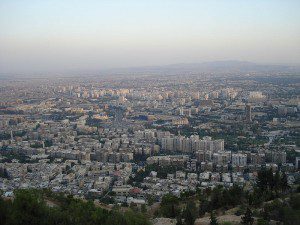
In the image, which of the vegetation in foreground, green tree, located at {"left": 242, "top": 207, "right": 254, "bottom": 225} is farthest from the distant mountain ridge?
the vegetation in foreground

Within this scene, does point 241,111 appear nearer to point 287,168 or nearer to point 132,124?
point 132,124

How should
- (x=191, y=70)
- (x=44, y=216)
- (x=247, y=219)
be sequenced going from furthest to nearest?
(x=191, y=70)
(x=247, y=219)
(x=44, y=216)

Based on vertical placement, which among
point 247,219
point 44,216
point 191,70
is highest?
point 191,70

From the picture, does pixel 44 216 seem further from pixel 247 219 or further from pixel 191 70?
pixel 191 70

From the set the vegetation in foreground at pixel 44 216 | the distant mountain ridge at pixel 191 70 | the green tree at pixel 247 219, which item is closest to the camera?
the vegetation in foreground at pixel 44 216

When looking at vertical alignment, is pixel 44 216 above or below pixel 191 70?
below

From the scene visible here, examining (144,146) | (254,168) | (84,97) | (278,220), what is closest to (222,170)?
A: (254,168)

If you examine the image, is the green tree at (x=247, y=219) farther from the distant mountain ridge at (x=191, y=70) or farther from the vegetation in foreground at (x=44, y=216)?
the distant mountain ridge at (x=191, y=70)

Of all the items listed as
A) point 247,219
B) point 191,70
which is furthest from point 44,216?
point 191,70

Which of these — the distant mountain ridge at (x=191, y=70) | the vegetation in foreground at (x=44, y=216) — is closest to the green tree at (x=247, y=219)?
the vegetation in foreground at (x=44, y=216)

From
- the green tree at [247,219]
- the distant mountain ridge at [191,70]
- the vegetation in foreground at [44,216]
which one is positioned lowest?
the green tree at [247,219]

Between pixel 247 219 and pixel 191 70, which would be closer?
pixel 247 219
